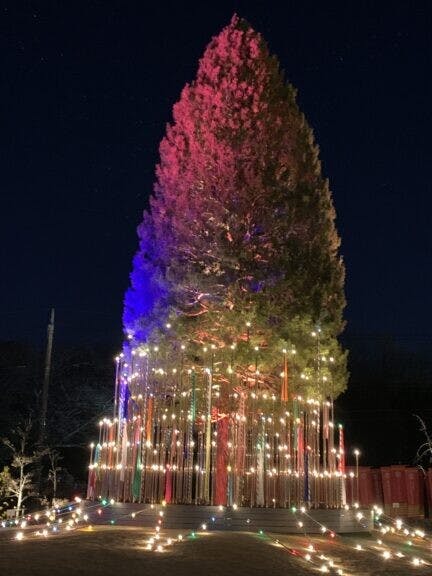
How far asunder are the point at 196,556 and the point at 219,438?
3.58 meters

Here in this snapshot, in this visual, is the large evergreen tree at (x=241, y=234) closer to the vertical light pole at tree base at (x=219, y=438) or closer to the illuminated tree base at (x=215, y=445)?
the vertical light pole at tree base at (x=219, y=438)

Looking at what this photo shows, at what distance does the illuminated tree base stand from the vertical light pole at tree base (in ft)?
0.05

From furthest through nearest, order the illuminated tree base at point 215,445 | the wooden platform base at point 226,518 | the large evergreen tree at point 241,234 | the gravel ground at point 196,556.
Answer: the large evergreen tree at point 241,234 → the illuminated tree base at point 215,445 → the wooden platform base at point 226,518 → the gravel ground at point 196,556

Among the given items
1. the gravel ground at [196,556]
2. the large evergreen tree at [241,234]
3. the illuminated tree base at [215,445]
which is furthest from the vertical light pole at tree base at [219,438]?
the gravel ground at [196,556]

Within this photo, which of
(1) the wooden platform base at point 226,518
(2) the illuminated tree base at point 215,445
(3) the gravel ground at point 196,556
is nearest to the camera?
(3) the gravel ground at point 196,556

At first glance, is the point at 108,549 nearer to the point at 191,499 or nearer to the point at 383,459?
the point at 191,499

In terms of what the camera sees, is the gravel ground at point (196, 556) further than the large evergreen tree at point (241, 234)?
No

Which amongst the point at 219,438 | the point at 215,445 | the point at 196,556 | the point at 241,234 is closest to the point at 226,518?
the point at 219,438

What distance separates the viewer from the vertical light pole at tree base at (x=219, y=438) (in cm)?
830

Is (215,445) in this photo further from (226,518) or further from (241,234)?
(241,234)

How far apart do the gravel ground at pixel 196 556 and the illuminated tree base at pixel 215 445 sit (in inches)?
63.5

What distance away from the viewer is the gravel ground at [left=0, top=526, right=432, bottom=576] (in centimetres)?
462

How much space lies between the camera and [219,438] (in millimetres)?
8805

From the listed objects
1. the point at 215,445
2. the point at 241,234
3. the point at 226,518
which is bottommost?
the point at 226,518
